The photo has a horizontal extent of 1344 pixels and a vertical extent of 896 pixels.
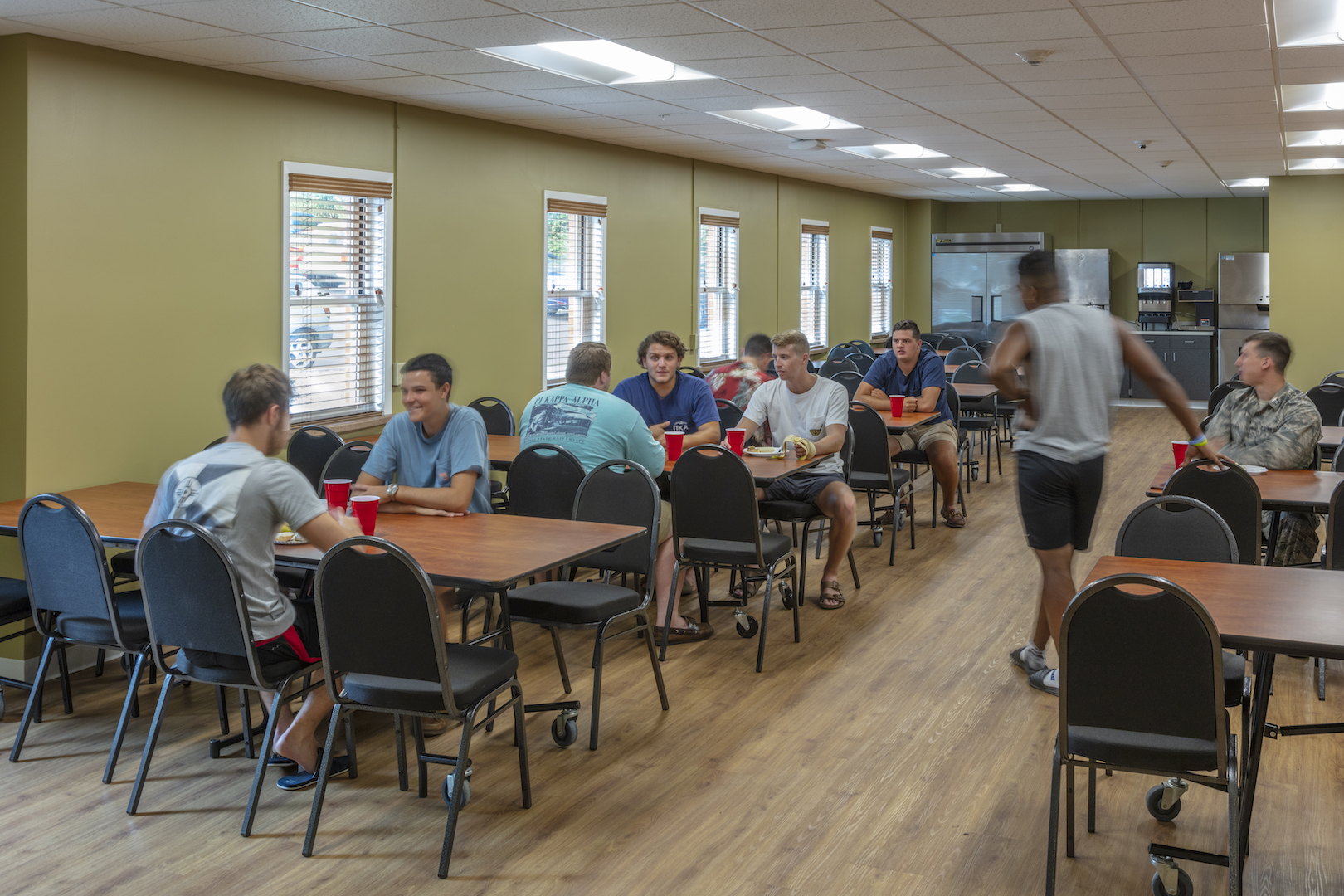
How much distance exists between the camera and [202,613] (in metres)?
3.15

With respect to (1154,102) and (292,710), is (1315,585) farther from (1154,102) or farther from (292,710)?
(1154,102)

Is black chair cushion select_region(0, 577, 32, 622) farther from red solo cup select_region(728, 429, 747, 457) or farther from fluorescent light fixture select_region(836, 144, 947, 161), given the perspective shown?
fluorescent light fixture select_region(836, 144, 947, 161)

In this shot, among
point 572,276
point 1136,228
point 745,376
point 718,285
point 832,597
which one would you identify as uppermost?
point 1136,228

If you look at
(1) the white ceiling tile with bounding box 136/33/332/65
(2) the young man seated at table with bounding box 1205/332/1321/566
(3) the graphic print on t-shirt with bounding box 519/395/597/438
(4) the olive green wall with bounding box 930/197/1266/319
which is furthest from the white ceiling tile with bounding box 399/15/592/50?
(4) the olive green wall with bounding box 930/197/1266/319

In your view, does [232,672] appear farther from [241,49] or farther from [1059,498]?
[241,49]

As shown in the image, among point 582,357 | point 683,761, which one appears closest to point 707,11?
point 582,357

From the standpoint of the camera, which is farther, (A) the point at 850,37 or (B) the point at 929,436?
(B) the point at 929,436

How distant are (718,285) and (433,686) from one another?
7.73 metres

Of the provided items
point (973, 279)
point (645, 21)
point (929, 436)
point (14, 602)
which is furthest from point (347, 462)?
point (973, 279)

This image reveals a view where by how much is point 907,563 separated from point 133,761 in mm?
4124

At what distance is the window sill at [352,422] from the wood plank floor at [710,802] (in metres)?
1.81

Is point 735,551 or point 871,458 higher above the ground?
point 871,458

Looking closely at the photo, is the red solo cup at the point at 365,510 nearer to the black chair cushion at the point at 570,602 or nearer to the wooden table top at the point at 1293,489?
the black chair cushion at the point at 570,602

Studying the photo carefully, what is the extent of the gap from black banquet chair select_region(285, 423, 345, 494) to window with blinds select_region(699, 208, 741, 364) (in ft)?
16.8
